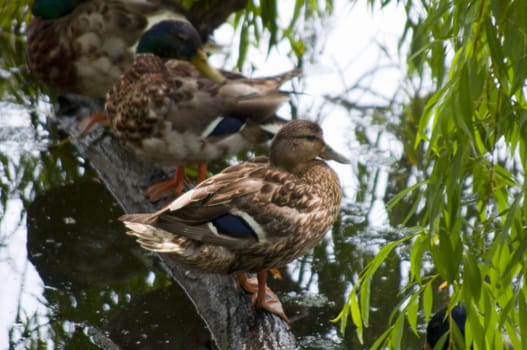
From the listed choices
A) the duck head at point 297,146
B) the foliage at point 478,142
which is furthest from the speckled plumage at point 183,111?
the foliage at point 478,142

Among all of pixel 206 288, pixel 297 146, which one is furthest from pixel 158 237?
pixel 297 146

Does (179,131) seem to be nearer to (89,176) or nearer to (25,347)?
(25,347)

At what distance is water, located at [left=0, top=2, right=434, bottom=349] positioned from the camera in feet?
13.9

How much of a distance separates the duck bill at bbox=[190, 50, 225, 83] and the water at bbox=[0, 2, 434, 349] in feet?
3.25

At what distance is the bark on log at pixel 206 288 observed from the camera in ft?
11.0

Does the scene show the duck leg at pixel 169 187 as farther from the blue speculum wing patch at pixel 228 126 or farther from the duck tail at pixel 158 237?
the duck tail at pixel 158 237

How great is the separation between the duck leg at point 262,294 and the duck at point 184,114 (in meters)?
0.75

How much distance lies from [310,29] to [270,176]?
411 cm

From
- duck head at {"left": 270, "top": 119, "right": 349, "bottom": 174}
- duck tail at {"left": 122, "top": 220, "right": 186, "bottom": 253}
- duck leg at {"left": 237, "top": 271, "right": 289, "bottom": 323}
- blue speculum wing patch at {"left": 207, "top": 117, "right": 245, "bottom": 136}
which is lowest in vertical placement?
duck leg at {"left": 237, "top": 271, "right": 289, "bottom": 323}

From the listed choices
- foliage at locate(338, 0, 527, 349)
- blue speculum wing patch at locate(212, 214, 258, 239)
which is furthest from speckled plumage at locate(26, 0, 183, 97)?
foliage at locate(338, 0, 527, 349)

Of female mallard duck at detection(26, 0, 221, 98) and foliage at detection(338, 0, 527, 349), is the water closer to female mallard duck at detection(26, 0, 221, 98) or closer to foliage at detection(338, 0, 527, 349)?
female mallard duck at detection(26, 0, 221, 98)

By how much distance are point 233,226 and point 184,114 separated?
Answer: 0.92 meters

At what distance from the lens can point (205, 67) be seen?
4387mm

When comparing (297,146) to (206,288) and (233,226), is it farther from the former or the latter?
(206,288)
